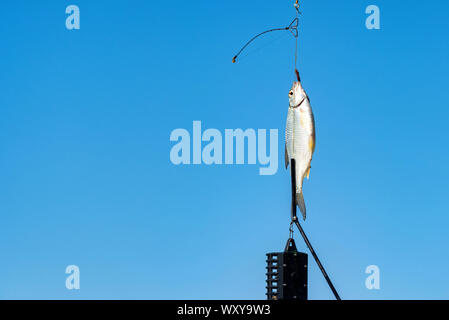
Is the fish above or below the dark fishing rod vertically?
above

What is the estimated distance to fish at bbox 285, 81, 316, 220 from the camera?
2208 cm

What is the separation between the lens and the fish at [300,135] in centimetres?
2208

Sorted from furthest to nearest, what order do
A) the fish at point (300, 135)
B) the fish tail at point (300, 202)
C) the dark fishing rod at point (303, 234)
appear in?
the fish tail at point (300, 202) < the fish at point (300, 135) < the dark fishing rod at point (303, 234)

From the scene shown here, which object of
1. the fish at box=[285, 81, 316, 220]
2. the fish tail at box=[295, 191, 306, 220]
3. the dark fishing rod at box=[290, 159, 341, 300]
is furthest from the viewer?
the fish tail at box=[295, 191, 306, 220]

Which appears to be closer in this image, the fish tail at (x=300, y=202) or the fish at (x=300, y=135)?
the fish at (x=300, y=135)

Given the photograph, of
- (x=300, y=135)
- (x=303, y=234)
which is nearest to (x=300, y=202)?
(x=303, y=234)

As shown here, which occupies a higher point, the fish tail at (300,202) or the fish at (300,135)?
the fish at (300,135)

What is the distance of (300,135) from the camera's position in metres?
22.1

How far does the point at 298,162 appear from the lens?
2234 cm

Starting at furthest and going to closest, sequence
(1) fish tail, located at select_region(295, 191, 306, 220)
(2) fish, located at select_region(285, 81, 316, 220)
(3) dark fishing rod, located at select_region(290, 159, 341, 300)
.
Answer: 1. (1) fish tail, located at select_region(295, 191, 306, 220)
2. (2) fish, located at select_region(285, 81, 316, 220)
3. (3) dark fishing rod, located at select_region(290, 159, 341, 300)

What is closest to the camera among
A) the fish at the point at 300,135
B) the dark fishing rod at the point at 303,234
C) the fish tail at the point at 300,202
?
the dark fishing rod at the point at 303,234
